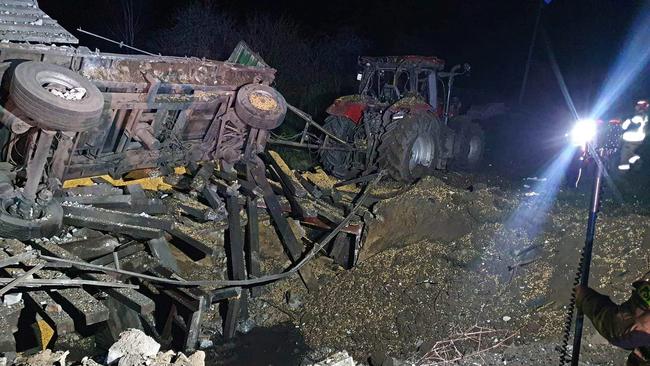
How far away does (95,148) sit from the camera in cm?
546

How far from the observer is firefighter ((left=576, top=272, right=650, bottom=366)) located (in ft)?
8.14

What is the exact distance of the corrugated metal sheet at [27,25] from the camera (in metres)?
5.07

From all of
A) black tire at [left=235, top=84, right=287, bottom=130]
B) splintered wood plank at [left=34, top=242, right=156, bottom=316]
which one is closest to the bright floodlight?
splintered wood plank at [left=34, top=242, right=156, bottom=316]

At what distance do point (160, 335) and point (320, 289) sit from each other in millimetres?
1758

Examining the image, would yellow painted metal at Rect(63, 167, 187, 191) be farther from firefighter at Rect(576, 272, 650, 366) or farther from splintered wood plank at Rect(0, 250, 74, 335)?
firefighter at Rect(576, 272, 650, 366)

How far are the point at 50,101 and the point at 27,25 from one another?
1.61 meters

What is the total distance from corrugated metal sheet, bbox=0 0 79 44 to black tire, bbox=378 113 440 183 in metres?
4.63

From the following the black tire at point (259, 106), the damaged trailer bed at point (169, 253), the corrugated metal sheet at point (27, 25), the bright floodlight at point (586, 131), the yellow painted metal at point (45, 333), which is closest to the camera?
the bright floodlight at point (586, 131)

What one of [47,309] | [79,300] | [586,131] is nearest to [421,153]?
[586,131]

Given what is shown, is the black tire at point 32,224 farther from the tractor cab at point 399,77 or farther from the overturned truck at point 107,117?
the tractor cab at point 399,77

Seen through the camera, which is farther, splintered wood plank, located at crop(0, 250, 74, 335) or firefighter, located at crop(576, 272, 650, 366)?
splintered wood plank, located at crop(0, 250, 74, 335)

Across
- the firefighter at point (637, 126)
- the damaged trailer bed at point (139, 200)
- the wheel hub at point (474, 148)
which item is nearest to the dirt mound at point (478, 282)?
the damaged trailer bed at point (139, 200)

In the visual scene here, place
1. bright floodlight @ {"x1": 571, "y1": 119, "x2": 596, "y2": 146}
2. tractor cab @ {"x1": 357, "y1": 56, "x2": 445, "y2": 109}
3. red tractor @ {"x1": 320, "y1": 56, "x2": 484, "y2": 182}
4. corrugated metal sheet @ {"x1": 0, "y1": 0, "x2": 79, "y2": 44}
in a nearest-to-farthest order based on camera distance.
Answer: bright floodlight @ {"x1": 571, "y1": 119, "x2": 596, "y2": 146}, corrugated metal sheet @ {"x1": 0, "y1": 0, "x2": 79, "y2": 44}, red tractor @ {"x1": 320, "y1": 56, "x2": 484, "y2": 182}, tractor cab @ {"x1": 357, "y1": 56, "x2": 445, "y2": 109}

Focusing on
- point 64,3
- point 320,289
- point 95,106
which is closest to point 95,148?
point 95,106
